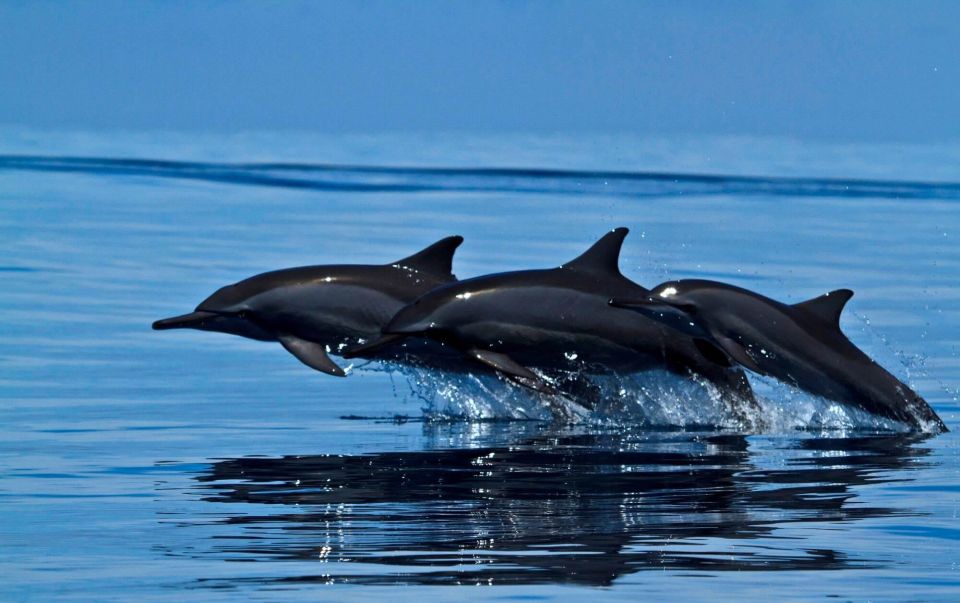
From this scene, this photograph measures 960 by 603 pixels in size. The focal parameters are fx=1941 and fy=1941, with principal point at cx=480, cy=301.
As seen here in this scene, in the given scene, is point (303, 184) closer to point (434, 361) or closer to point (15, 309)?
point (15, 309)

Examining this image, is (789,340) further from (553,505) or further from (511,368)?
(553,505)

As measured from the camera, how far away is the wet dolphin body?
489 inches

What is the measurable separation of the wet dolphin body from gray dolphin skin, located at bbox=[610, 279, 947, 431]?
0.52 ft

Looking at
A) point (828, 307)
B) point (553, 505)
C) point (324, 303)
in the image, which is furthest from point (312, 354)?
point (553, 505)

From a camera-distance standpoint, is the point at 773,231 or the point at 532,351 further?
the point at 773,231

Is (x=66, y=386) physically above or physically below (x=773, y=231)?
below

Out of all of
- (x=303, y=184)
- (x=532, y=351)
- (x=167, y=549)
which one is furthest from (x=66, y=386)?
(x=303, y=184)

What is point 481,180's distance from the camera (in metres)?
41.7

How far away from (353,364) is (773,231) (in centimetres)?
1642

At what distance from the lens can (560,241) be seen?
26625mm

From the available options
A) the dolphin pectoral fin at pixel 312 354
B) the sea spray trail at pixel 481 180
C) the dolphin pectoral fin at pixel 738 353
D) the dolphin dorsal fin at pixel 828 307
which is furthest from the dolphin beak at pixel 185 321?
the sea spray trail at pixel 481 180

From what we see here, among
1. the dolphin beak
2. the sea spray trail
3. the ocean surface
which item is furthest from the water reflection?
the sea spray trail

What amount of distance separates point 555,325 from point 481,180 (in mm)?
29359

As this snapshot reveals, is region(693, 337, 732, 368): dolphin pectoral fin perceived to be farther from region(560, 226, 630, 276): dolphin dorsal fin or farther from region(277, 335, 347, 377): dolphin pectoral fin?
region(277, 335, 347, 377): dolphin pectoral fin
